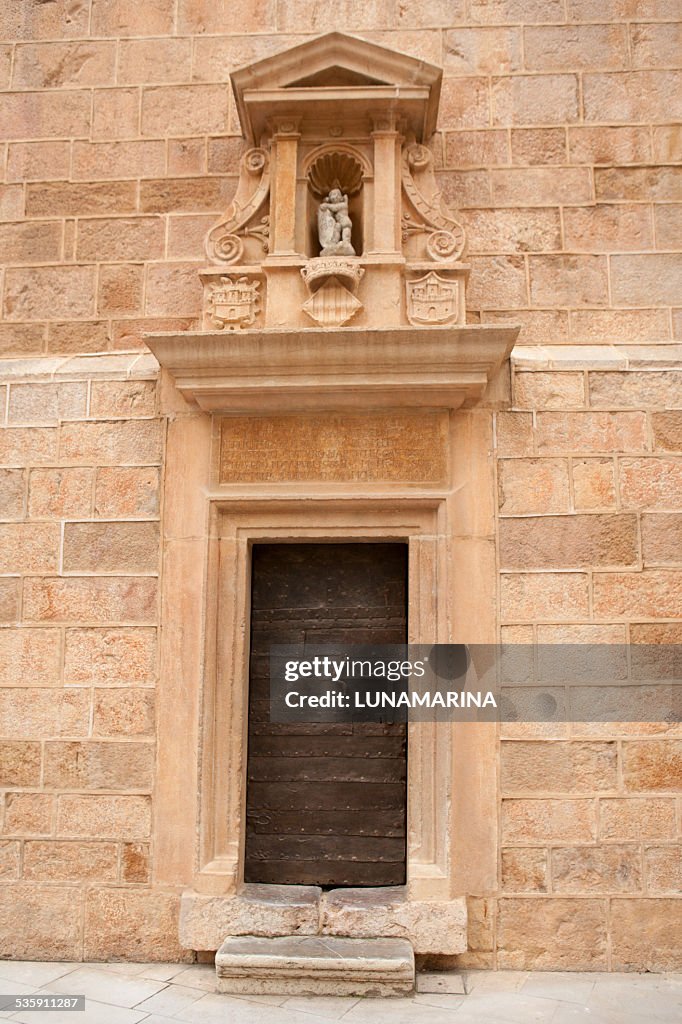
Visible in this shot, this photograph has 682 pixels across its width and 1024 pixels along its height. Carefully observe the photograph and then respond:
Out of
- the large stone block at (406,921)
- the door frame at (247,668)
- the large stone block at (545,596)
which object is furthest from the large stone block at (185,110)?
the large stone block at (406,921)

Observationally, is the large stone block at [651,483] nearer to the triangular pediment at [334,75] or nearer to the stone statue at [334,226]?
the stone statue at [334,226]

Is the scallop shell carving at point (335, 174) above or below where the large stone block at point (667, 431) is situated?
above

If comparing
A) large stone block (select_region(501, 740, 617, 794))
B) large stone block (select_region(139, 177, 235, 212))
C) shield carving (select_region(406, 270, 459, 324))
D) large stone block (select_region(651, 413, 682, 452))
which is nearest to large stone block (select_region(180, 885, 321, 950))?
large stone block (select_region(501, 740, 617, 794))

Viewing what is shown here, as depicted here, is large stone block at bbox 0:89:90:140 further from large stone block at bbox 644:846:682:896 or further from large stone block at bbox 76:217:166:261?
large stone block at bbox 644:846:682:896

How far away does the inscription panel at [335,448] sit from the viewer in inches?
183

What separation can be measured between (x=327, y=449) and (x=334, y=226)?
122 centimetres

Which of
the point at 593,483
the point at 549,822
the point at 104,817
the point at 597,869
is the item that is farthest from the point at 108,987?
the point at 593,483

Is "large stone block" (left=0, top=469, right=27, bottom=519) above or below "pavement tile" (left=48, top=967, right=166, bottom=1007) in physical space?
above

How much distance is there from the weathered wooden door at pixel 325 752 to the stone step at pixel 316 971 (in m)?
0.49

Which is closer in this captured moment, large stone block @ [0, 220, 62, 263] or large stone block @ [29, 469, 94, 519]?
large stone block @ [29, 469, 94, 519]

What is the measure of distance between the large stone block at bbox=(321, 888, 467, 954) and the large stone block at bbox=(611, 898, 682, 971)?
0.72 metres

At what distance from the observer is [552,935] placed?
169 inches

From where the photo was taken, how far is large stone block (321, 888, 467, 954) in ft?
13.9

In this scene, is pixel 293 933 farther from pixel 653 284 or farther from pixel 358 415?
pixel 653 284
